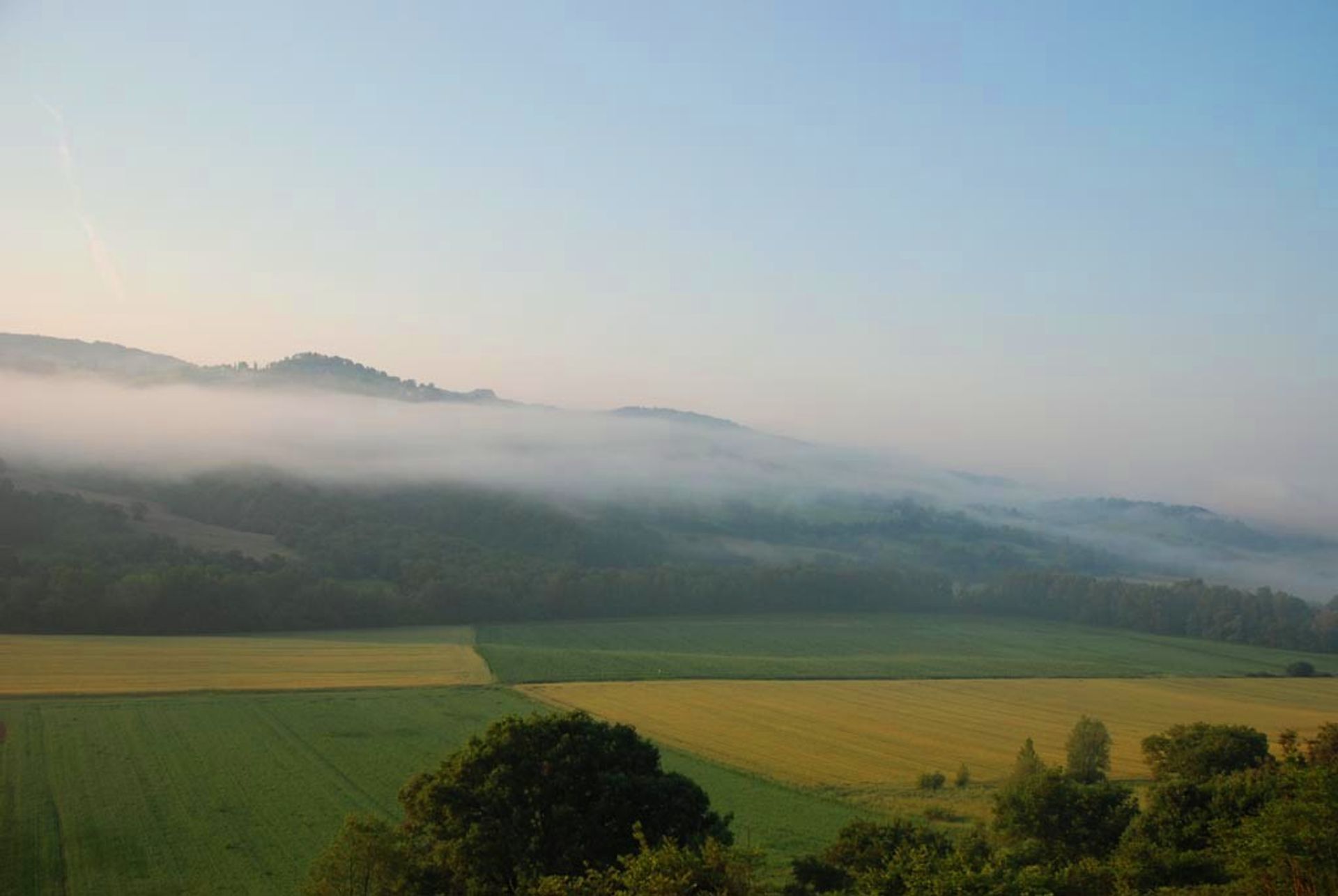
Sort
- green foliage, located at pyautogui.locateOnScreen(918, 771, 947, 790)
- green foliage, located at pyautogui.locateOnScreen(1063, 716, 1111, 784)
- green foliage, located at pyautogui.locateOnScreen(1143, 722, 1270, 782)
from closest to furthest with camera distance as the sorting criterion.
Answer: green foliage, located at pyautogui.locateOnScreen(1143, 722, 1270, 782) → green foliage, located at pyautogui.locateOnScreen(918, 771, 947, 790) → green foliage, located at pyautogui.locateOnScreen(1063, 716, 1111, 784)

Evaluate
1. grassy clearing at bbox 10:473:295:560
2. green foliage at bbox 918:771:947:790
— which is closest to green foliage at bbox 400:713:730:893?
green foliage at bbox 918:771:947:790

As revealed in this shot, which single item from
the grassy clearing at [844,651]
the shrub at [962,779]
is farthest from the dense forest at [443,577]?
the shrub at [962,779]

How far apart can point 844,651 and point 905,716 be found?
33801 mm

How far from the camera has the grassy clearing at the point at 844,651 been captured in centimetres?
7619

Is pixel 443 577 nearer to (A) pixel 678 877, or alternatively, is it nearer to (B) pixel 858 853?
(B) pixel 858 853

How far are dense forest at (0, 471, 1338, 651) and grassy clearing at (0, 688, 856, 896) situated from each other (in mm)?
31009

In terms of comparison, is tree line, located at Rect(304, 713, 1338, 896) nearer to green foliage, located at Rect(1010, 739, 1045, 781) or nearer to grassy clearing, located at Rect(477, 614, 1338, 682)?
green foliage, located at Rect(1010, 739, 1045, 781)

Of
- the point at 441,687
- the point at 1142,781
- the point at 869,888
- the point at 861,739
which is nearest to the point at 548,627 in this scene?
the point at 441,687

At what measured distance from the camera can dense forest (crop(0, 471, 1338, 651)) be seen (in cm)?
8100

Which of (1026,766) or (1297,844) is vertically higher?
(1297,844)

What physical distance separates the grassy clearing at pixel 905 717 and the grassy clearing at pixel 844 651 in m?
4.99

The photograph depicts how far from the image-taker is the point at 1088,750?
45.9m

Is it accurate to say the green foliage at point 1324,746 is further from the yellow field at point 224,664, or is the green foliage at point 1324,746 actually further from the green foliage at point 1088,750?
the yellow field at point 224,664

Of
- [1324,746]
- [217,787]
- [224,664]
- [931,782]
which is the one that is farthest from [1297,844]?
[224,664]
